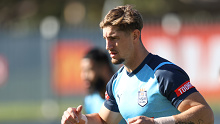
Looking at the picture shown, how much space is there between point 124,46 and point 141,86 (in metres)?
0.46

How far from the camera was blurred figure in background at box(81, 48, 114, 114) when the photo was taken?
7.46 meters

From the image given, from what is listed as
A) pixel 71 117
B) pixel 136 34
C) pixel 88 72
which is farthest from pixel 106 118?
pixel 88 72

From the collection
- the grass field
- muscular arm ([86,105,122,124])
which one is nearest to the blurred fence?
the grass field

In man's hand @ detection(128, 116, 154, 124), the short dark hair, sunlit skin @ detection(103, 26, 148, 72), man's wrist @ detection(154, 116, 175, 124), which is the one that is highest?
the short dark hair

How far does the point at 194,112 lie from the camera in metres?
4.64

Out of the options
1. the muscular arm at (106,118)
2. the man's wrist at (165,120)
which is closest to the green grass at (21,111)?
→ the muscular arm at (106,118)

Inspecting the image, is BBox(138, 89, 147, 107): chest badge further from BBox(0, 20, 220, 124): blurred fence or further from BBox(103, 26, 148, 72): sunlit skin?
BBox(0, 20, 220, 124): blurred fence

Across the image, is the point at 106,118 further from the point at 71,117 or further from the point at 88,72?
the point at 88,72

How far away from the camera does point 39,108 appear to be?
53.0ft

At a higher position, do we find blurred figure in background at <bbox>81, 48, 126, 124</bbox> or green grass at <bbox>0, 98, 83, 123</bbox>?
blurred figure in background at <bbox>81, 48, 126, 124</bbox>

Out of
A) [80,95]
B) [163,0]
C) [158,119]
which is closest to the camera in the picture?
[158,119]

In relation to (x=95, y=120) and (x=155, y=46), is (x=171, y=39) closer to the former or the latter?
(x=155, y=46)

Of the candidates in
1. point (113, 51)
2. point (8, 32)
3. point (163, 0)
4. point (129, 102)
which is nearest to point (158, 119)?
point (129, 102)

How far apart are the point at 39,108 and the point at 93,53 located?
8660 millimetres
